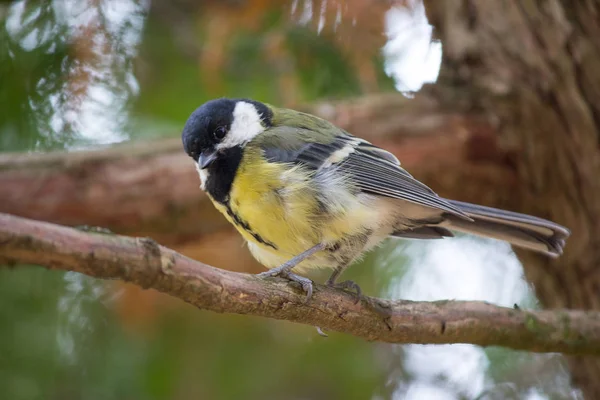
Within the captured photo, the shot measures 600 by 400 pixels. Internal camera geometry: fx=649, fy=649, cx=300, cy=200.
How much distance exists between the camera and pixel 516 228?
1820mm

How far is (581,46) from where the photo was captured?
202 cm

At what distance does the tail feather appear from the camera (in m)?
1.75

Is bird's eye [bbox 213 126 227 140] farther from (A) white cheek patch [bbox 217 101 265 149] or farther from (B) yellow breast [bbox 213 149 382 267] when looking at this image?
(B) yellow breast [bbox 213 149 382 267]

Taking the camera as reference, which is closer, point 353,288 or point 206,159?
point 353,288

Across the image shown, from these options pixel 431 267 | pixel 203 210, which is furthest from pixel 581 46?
pixel 203 210

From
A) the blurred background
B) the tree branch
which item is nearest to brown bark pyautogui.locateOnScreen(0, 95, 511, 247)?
the blurred background

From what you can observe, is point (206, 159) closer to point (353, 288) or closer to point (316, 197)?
point (316, 197)

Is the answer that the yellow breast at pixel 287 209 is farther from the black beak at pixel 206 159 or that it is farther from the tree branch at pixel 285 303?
the tree branch at pixel 285 303

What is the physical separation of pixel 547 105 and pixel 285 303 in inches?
49.8

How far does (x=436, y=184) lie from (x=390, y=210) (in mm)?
519

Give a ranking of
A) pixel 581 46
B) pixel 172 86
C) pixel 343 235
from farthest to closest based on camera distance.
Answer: pixel 172 86 → pixel 581 46 → pixel 343 235

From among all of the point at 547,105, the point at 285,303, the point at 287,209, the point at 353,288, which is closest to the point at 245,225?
the point at 287,209

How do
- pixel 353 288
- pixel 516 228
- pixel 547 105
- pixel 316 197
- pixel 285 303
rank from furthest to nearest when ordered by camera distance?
pixel 547 105 < pixel 516 228 < pixel 316 197 < pixel 353 288 < pixel 285 303

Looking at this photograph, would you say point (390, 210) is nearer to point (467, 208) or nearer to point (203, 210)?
point (467, 208)
